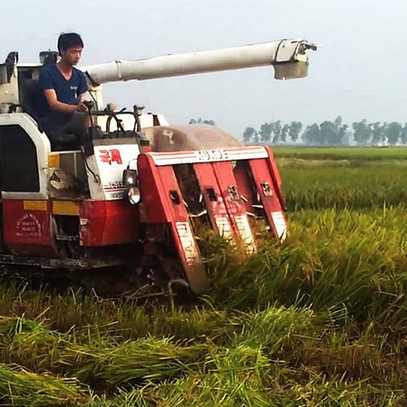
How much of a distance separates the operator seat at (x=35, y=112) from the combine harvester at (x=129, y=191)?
12mm

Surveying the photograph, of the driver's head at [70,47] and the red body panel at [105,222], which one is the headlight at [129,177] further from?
the driver's head at [70,47]

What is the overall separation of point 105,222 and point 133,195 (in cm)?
29

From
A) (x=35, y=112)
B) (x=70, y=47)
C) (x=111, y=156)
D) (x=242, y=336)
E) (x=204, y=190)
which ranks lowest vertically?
(x=242, y=336)

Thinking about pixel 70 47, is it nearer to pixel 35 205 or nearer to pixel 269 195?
pixel 35 205

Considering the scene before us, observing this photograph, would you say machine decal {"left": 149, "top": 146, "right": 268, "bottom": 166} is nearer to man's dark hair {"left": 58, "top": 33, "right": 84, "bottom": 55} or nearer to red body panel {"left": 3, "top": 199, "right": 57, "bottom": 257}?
red body panel {"left": 3, "top": 199, "right": 57, "bottom": 257}

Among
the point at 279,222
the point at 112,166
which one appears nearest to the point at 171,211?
the point at 112,166

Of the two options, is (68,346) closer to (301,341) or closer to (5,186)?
(301,341)

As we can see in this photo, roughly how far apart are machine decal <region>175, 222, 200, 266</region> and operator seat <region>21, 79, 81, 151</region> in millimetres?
1244

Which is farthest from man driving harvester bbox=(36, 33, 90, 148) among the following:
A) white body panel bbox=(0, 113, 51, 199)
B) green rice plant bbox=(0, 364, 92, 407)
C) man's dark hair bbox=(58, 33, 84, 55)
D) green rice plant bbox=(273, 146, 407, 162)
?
green rice plant bbox=(273, 146, 407, 162)

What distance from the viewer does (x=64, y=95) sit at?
277 inches

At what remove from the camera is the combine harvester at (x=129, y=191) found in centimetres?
620

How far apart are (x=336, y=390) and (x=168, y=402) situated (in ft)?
2.71

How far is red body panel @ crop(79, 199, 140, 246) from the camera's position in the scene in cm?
620

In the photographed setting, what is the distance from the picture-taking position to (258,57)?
7496mm
